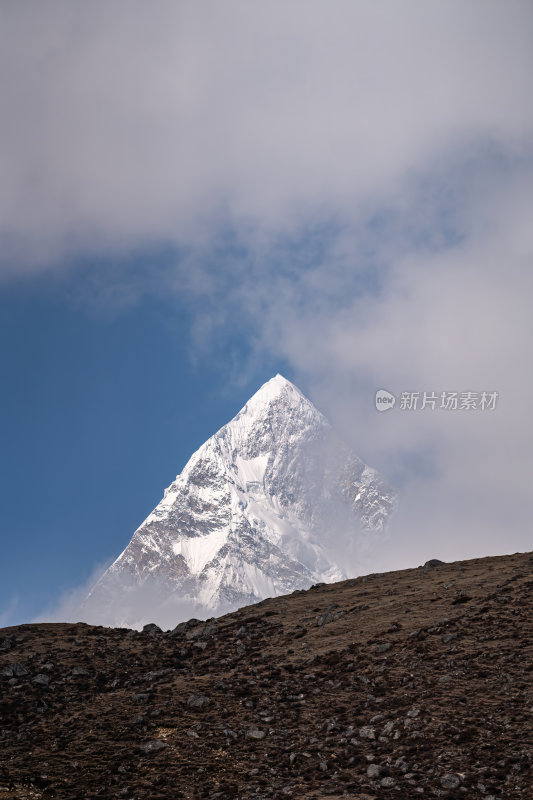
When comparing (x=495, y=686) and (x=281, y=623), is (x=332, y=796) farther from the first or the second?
(x=281, y=623)

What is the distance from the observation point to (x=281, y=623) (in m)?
46.5

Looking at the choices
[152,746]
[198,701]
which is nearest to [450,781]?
[152,746]

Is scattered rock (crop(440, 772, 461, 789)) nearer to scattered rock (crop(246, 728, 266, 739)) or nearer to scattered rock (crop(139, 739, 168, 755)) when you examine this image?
scattered rock (crop(246, 728, 266, 739))

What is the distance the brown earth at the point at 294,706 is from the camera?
25.0 m

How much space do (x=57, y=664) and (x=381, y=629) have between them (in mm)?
17984

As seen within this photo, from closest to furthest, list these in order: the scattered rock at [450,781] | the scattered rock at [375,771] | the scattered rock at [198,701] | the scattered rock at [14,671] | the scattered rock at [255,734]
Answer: the scattered rock at [450,781]
the scattered rock at [375,771]
the scattered rock at [255,734]
the scattered rock at [198,701]
the scattered rock at [14,671]

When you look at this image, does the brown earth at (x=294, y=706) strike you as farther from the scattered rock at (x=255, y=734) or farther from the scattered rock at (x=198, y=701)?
the scattered rock at (x=255, y=734)

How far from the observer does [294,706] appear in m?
31.5

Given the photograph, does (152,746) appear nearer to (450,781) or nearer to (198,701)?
(198,701)

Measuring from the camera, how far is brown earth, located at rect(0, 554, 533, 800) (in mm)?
25016

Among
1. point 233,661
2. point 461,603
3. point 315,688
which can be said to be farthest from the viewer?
point 461,603

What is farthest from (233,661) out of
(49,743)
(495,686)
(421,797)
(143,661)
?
(421,797)

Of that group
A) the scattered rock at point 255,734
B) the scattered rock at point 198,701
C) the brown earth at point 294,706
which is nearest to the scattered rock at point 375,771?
the brown earth at point 294,706

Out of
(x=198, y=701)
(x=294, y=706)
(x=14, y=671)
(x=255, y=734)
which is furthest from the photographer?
(x=14, y=671)
